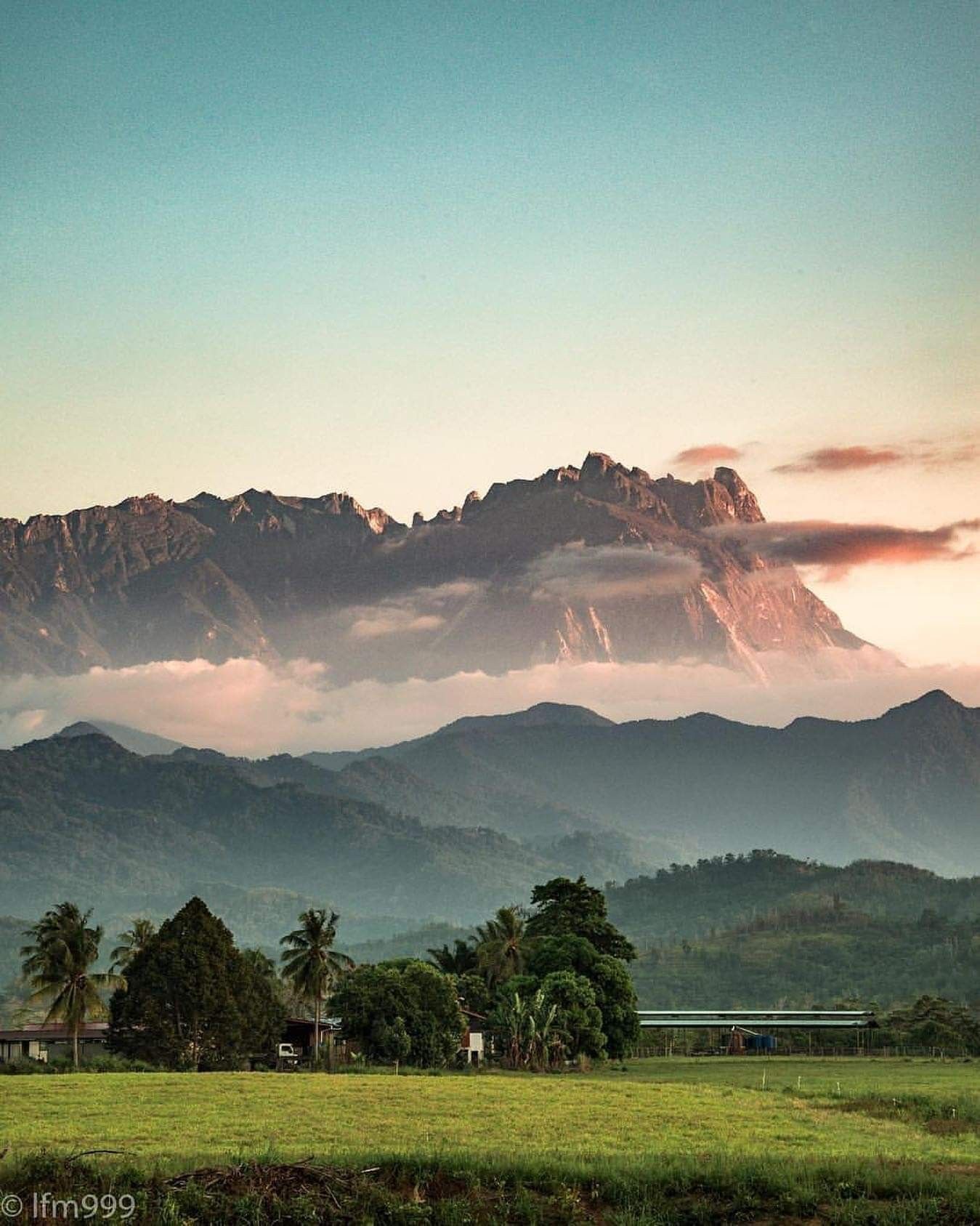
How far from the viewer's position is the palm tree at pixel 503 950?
14462 cm

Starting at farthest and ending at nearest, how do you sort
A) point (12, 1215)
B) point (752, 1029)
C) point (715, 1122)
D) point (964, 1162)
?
1. point (752, 1029)
2. point (715, 1122)
3. point (964, 1162)
4. point (12, 1215)

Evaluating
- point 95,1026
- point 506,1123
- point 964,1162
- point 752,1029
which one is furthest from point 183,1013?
point 752,1029

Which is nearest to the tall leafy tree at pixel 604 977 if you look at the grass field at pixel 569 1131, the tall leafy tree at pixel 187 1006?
the tall leafy tree at pixel 187 1006

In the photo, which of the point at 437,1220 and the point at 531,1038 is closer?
the point at 437,1220

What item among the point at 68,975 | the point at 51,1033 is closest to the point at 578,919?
the point at 51,1033

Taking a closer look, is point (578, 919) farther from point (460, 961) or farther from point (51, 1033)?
point (51, 1033)

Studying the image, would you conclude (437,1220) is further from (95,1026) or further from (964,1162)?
(95,1026)

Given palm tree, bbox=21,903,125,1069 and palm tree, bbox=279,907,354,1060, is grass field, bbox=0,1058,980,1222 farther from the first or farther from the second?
palm tree, bbox=279,907,354,1060

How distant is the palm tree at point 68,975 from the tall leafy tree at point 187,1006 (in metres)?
2.82

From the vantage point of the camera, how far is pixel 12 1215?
3544cm

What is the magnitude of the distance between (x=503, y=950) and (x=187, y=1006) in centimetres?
4469

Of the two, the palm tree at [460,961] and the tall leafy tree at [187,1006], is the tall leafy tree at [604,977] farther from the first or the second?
the tall leafy tree at [187,1006]

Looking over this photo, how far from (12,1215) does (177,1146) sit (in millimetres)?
11032

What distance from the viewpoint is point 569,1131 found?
177 feet
